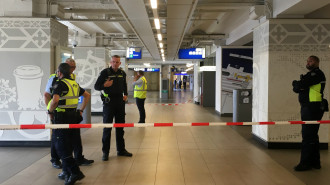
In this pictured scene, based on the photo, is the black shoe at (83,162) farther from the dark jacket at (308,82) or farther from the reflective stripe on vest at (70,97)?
the dark jacket at (308,82)

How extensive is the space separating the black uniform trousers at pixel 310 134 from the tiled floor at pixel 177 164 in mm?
188

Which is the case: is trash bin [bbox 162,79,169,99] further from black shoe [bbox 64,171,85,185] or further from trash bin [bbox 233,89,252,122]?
black shoe [bbox 64,171,85,185]

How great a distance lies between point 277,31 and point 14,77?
5115 mm

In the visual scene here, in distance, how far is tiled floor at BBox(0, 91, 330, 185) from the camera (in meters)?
3.93

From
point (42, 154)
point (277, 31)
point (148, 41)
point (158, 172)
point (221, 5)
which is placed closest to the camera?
point (158, 172)

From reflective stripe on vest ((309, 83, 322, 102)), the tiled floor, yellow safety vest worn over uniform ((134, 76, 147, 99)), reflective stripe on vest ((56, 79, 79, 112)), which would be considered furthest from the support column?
reflective stripe on vest ((56, 79, 79, 112))

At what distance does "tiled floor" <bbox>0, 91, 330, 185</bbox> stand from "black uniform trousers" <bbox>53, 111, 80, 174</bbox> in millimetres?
337

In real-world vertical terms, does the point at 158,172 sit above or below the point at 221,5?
below

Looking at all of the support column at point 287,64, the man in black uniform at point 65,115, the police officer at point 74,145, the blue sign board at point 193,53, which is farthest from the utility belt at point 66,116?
the blue sign board at point 193,53

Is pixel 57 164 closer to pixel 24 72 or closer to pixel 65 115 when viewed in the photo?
pixel 65 115

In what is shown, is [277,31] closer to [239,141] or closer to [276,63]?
[276,63]

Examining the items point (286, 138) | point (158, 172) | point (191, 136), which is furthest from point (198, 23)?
point (158, 172)

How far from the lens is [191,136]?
22.9ft

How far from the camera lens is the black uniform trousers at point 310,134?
4.22 m
